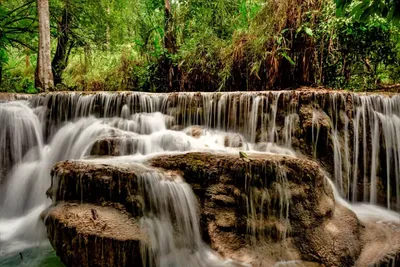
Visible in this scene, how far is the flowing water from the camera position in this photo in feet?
12.2

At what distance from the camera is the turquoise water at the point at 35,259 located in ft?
11.6

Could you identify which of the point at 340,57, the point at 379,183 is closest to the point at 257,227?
the point at 379,183

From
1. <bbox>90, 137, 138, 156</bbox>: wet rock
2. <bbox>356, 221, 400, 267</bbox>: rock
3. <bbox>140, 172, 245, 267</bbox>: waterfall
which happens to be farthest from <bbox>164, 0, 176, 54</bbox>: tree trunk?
<bbox>356, 221, 400, 267</bbox>: rock

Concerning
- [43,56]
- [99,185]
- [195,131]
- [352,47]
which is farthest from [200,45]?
[99,185]

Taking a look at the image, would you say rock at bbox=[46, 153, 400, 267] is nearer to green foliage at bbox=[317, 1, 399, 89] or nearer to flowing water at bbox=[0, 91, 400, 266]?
flowing water at bbox=[0, 91, 400, 266]

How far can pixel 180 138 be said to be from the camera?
17.2ft

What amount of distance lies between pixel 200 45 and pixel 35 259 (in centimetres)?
672

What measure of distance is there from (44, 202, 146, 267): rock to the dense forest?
16.9ft

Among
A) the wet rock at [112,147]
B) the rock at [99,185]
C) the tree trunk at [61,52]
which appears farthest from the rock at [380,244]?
the tree trunk at [61,52]

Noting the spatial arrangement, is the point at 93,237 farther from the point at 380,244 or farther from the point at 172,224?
the point at 380,244

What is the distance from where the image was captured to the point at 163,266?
3320mm

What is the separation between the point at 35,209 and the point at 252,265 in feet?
12.1

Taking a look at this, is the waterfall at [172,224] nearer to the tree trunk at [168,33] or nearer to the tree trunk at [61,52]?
the tree trunk at [168,33]

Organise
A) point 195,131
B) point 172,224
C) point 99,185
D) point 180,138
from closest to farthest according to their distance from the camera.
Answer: point 99,185 < point 172,224 < point 180,138 < point 195,131
